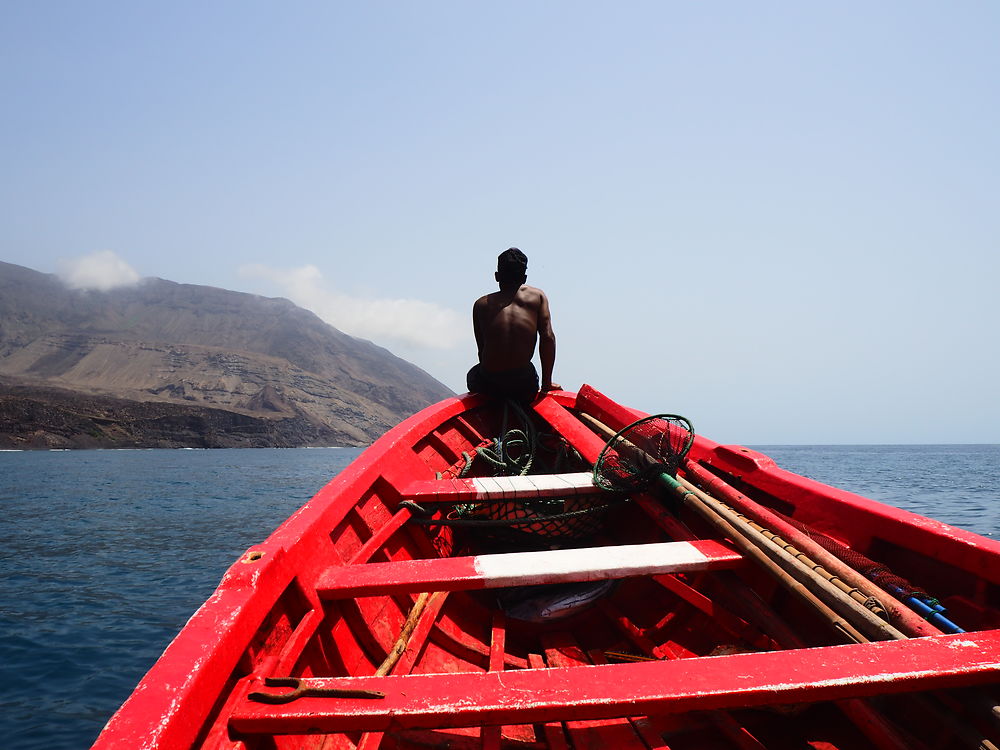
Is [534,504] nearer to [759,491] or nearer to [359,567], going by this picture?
[759,491]

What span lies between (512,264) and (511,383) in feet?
4.18

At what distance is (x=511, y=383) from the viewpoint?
6.12 metres

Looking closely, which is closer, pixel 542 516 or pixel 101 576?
pixel 542 516

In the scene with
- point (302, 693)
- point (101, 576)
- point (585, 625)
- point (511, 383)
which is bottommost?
point (101, 576)

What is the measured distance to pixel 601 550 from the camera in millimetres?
2748

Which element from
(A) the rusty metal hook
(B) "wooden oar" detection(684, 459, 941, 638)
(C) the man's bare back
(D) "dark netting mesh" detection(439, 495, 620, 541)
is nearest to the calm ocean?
(D) "dark netting mesh" detection(439, 495, 620, 541)

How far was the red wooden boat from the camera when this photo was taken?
1566 mm

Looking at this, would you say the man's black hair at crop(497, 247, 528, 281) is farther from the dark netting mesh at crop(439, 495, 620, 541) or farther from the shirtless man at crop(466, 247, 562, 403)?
the dark netting mesh at crop(439, 495, 620, 541)

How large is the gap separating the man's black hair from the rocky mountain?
82.2 m

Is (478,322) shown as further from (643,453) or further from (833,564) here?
(833,564)

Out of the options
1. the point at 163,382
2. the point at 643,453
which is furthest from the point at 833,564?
the point at 163,382

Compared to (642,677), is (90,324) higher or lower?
higher

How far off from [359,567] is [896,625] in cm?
214

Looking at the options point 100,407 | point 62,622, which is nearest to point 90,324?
point 100,407
